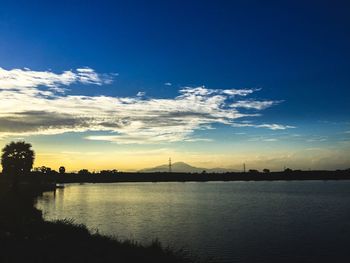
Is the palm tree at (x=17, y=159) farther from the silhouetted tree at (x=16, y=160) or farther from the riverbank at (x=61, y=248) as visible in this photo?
the riverbank at (x=61, y=248)

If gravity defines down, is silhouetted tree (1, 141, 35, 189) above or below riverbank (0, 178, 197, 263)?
above

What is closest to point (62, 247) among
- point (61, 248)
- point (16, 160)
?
point (61, 248)

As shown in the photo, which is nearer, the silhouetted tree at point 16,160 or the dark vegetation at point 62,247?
the dark vegetation at point 62,247

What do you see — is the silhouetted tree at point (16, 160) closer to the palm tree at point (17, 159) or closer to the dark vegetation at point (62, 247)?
the palm tree at point (17, 159)

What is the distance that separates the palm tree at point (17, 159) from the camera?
10412 cm

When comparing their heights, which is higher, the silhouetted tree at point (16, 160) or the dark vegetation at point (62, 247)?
the silhouetted tree at point (16, 160)

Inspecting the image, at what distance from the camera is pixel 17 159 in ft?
348

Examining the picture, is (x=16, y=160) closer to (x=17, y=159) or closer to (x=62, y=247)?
(x=17, y=159)

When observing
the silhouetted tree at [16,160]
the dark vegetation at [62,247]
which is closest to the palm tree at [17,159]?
the silhouetted tree at [16,160]

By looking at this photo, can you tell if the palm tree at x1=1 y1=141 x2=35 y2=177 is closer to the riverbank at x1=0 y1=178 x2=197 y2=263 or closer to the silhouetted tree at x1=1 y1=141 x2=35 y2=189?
the silhouetted tree at x1=1 y1=141 x2=35 y2=189

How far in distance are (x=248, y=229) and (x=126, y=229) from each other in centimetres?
1786

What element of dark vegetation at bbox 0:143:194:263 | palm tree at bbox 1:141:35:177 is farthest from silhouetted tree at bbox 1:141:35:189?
dark vegetation at bbox 0:143:194:263

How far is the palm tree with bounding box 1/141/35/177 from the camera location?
104125 mm

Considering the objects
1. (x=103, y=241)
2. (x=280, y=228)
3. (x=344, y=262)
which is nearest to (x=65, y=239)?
(x=103, y=241)
